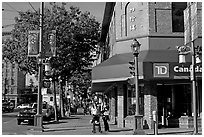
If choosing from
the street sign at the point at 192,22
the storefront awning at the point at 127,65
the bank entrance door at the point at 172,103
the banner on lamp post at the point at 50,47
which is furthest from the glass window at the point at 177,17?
the banner on lamp post at the point at 50,47

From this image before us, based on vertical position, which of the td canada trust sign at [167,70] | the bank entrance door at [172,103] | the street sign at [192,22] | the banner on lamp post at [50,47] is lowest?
the bank entrance door at [172,103]

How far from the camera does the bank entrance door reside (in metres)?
19.2

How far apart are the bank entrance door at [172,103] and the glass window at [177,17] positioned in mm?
3173

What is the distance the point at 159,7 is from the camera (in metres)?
19.2

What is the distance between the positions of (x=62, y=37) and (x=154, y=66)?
1119 centimetres

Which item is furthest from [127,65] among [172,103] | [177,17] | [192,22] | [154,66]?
[177,17]

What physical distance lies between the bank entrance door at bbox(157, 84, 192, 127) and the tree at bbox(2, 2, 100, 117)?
394 inches

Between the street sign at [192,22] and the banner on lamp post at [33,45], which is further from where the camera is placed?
the banner on lamp post at [33,45]

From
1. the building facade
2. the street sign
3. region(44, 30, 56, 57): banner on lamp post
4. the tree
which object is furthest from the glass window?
the tree

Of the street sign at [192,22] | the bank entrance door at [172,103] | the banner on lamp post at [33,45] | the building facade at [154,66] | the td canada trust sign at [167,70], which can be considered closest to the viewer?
the td canada trust sign at [167,70]

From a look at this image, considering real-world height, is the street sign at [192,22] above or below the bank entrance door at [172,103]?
above

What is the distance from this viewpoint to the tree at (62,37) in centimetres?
2666

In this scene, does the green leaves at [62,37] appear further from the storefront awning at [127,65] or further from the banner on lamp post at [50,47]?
the storefront awning at [127,65]

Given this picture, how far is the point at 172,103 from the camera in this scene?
1953 cm
